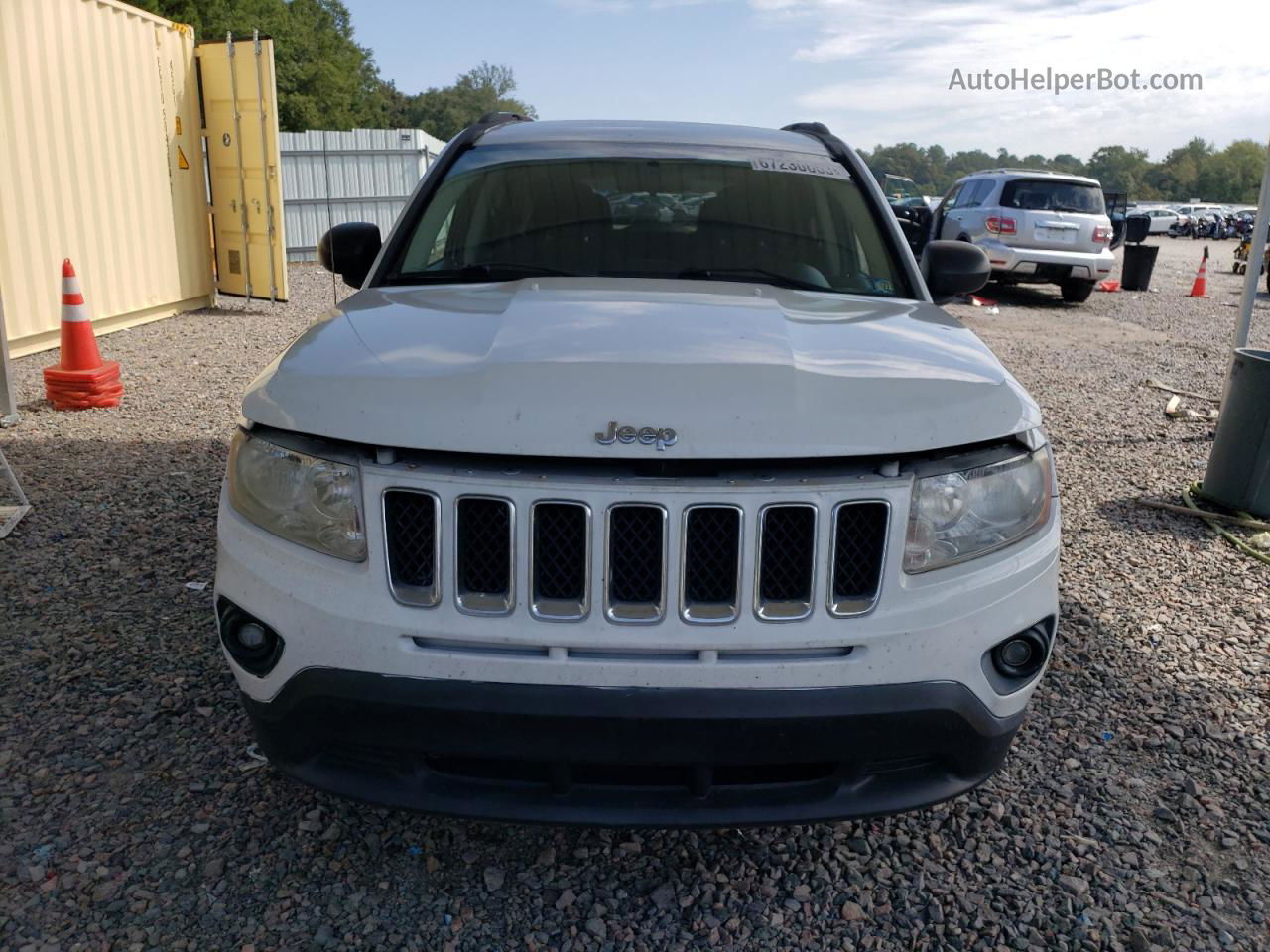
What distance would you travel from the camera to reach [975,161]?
11456cm

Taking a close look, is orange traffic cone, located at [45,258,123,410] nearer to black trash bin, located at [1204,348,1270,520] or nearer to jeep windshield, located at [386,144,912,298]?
jeep windshield, located at [386,144,912,298]

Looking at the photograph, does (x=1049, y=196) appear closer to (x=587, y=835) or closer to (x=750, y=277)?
(x=750, y=277)

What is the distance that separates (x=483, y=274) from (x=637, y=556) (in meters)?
1.44

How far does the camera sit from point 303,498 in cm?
199

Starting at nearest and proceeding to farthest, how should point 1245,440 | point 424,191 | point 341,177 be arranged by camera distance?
point 424,191 → point 1245,440 → point 341,177

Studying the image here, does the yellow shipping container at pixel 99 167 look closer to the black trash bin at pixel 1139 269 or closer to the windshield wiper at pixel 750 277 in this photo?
the windshield wiper at pixel 750 277

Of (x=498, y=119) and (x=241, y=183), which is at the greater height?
(x=498, y=119)

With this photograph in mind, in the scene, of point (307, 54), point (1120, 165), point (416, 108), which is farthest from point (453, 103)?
point (1120, 165)

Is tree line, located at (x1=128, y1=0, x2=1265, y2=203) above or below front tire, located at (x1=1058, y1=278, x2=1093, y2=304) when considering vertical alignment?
above

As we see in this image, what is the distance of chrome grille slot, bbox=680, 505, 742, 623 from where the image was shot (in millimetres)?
1865

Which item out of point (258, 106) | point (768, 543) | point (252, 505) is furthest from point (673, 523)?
point (258, 106)

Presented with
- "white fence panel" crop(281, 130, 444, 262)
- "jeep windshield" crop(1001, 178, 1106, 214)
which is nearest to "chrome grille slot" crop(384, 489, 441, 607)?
"jeep windshield" crop(1001, 178, 1106, 214)

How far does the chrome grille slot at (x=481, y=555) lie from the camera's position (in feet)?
6.15

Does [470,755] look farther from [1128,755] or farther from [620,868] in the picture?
[1128,755]
